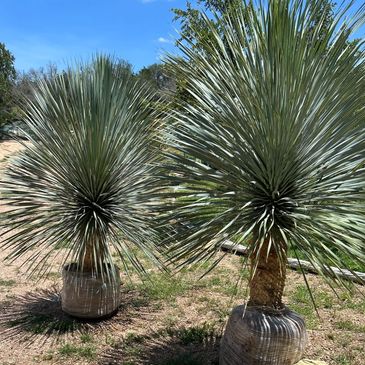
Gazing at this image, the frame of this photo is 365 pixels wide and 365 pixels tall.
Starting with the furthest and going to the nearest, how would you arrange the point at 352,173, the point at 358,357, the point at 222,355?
1. the point at 358,357
2. the point at 222,355
3. the point at 352,173

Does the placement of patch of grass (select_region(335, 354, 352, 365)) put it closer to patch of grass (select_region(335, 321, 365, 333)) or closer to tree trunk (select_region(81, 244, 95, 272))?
patch of grass (select_region(335, 321, 365, 333))

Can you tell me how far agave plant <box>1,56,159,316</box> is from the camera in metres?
4.11

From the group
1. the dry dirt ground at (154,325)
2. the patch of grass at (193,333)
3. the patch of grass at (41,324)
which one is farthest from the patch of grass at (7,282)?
the patch of grass at (193,333)

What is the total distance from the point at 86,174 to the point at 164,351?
1712 millimetres

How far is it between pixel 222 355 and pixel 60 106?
2630 millimetres

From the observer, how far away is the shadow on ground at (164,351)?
3.72 m

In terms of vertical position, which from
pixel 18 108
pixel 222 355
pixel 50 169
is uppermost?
pixel 18 108

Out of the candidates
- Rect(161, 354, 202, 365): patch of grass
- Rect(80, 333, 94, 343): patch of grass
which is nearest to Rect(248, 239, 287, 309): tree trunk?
Rect(161, 354, 202, 365): patch of grass

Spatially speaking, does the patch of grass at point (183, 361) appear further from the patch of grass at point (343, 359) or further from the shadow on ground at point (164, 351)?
the patch of grass at point (343, 359)

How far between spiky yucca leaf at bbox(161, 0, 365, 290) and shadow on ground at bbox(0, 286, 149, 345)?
2.03 meters

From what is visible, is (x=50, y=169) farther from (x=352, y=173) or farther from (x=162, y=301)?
(x=352, y=173)

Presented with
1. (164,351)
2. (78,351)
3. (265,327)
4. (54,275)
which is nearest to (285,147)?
(265,327)

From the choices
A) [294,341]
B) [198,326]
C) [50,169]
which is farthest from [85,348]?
[294,341]

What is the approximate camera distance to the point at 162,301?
5.14 m
